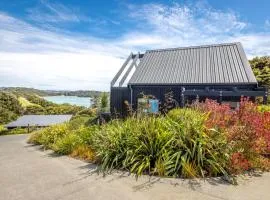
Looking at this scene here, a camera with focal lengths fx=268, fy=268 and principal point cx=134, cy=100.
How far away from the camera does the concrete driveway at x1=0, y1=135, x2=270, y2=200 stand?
4617mm

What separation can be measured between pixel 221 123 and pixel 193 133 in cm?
68

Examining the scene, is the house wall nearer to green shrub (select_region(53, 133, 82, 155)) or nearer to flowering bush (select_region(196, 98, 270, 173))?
green shrub (select_region(53, 133, 82, 155))

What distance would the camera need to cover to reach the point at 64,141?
8562 mm

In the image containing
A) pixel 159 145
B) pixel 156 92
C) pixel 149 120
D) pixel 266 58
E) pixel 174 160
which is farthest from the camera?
pixel 266 58

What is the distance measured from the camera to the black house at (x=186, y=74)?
1574 centimetres

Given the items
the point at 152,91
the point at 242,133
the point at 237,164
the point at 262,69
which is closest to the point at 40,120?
the point at 152,91

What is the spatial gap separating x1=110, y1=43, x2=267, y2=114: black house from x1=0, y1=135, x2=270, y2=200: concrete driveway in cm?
954

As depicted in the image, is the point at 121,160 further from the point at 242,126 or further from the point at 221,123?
the point at 242,126

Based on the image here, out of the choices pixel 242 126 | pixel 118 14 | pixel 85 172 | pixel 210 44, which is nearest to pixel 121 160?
pixel 85 172

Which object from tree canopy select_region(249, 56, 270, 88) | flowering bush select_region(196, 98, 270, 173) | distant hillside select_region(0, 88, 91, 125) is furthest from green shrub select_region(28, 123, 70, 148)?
distant hillside select_region(0, 88, 91, 125)

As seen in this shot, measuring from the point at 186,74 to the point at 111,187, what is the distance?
13.4 m

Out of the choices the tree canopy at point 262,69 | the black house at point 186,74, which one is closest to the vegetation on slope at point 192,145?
the black house at point 186,74

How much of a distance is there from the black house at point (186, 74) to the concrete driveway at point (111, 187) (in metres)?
9.54

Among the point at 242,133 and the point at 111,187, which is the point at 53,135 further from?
the point at 242,133
